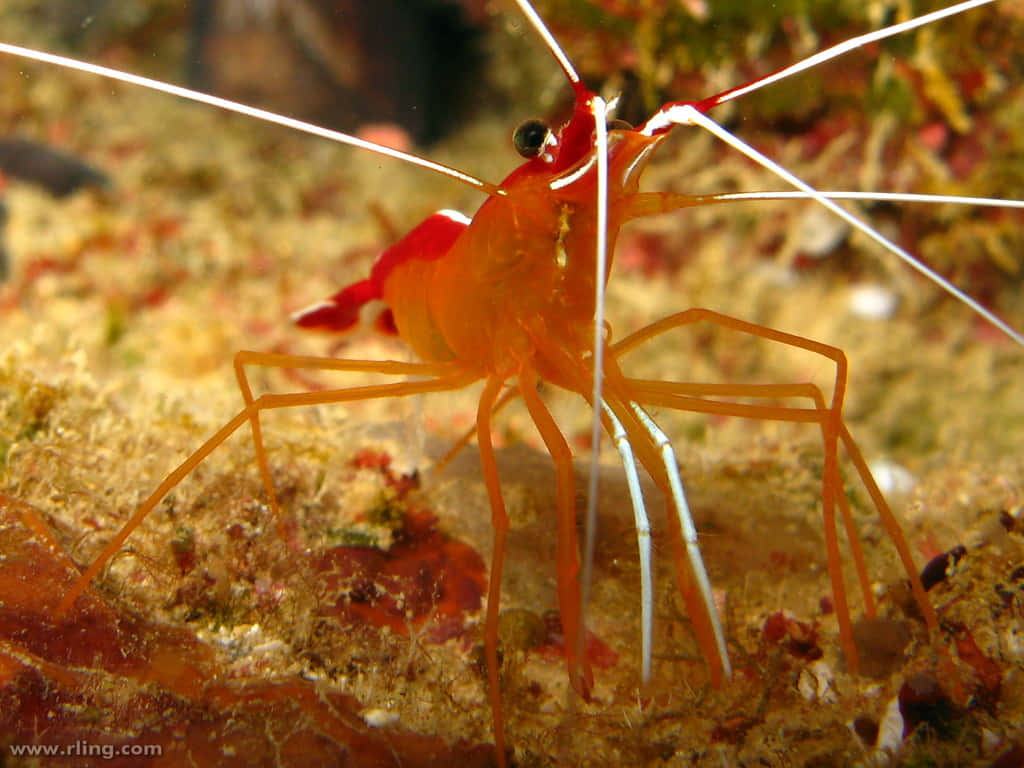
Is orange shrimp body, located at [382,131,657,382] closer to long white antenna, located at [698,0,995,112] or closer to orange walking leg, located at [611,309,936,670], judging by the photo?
orange walking leg, located at [611,309,936,670]

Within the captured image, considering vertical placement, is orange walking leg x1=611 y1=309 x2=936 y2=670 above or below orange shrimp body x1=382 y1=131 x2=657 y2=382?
below

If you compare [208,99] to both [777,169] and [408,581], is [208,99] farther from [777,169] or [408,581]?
[408,581]

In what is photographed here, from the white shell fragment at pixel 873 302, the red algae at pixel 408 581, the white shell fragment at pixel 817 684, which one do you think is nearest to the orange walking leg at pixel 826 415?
the white shell fragment at pixel 817 684

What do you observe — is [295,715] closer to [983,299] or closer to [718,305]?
[718,305]

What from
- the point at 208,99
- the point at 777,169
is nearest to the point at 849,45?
the point at 777,169

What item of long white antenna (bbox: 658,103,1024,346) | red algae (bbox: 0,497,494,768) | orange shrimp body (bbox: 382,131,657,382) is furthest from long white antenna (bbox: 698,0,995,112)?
red algae (bbox: 0,497,494,768)

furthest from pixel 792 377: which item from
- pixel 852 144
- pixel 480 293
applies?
pixel 480 293

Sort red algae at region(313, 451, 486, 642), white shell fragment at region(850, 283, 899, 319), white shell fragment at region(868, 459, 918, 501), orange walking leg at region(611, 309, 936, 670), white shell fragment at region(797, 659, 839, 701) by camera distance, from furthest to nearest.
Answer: white shell fragment at region(850, 283, 899, 319), white shell fragment at region(868, 459, 918, 501), red algae at region(313, 451, 486, 642), orange walking leg at region(611, 309, 936, 670), white shell fragment at region(797, 659, 839, 701)

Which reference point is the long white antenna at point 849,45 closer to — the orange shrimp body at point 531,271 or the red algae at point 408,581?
the orange shrimp body at point 531,271
